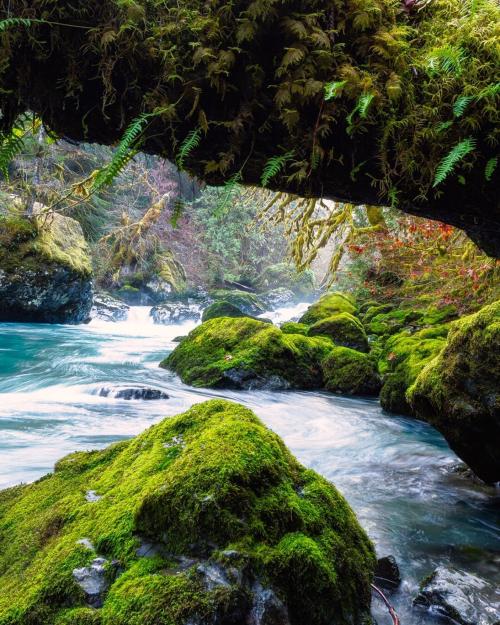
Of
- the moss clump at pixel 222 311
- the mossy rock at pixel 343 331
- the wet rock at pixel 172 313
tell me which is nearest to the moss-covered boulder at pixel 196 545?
the mossy rock at pixel 343 331

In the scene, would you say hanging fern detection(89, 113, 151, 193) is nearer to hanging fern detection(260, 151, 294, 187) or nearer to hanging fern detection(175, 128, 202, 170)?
hanging fern detection(175, 128, 202, 170)

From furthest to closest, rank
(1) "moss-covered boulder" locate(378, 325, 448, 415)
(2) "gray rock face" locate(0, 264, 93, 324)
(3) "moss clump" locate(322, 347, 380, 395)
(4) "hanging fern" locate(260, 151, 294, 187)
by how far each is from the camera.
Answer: (2) "gray rock face" locate(0, 264, 93, 324)
(3) "moss clump" locate(322, 347, 380, 395)
(1) "moss-covered boulder" locate(378, 325, 448, 415)
(4) "hanging fern" locate(260, 151, 294, 187)

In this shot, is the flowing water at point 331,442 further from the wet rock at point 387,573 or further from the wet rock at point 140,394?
the wet rock at point 140,394

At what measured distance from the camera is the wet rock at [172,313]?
907 inches

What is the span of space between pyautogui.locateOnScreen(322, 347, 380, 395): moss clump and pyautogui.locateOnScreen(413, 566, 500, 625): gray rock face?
6246 mm

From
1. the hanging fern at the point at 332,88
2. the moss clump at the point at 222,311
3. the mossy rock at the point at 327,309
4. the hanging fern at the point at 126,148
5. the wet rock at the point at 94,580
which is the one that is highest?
the hanging fern at the point at 332,88

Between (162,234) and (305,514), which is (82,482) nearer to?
(305,514)

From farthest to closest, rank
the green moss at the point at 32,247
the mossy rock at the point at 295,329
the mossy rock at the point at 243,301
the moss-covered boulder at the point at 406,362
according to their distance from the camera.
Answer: the mossy rock at the point at 243,301 < the green moss at the point at 32,247 < the mossy rock at the point at 295,329 < the moss-covered boulder at the point at 406,362

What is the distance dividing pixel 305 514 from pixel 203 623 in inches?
32.5

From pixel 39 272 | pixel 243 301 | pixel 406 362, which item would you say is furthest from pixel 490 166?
pixel 243 301

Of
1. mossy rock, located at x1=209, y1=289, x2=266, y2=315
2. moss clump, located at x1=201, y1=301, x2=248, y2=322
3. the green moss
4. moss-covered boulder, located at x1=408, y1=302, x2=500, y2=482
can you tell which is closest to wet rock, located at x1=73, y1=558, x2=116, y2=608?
moss-covered boulder, located at x1=408, y1=302, x2=500, y2=482

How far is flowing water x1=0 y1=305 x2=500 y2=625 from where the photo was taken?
4.18 m

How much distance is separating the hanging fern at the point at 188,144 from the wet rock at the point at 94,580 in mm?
1965

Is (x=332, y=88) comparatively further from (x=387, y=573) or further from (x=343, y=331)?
(x=343, y=331)
